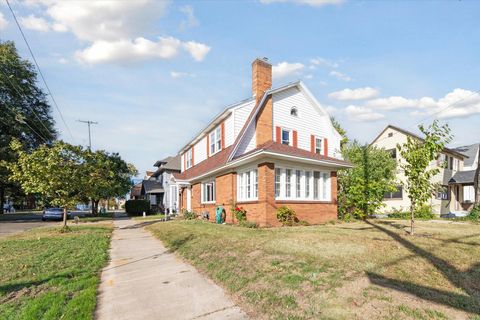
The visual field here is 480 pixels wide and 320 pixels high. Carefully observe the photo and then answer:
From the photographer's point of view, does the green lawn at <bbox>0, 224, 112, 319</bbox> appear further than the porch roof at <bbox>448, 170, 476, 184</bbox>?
No

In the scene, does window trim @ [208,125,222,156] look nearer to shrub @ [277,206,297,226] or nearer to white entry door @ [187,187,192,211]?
white entry door @ [187,187,192,211]

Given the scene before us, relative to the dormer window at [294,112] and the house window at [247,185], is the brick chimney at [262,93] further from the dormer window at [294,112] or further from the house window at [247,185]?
the house window at [247,185]

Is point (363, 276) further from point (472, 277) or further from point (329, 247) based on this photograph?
point (329, 247)

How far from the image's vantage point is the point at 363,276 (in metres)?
5.76

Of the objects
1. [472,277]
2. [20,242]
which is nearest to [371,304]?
[472,277]

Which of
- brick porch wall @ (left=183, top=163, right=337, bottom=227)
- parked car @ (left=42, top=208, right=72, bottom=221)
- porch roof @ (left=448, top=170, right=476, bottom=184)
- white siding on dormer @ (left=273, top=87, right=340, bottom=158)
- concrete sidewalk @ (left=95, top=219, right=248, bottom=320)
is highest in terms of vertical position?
white siding on dormer @ (left=273, top=87, right=340, bottom=158)

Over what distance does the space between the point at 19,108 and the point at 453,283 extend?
124 ft

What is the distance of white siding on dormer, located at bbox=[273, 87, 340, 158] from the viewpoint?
742 inches

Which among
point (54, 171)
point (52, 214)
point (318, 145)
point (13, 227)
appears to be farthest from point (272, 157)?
Answer: point (52, 214)

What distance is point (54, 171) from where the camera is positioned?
1503 cm

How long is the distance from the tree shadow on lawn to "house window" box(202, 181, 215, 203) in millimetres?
15314

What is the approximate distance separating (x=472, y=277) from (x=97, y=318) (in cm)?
658

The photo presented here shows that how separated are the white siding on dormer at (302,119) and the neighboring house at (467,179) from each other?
54.7 feet

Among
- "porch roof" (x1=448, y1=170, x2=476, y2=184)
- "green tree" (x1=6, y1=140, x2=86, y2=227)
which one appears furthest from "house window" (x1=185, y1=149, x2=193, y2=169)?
"porch roof" (x1=448, y1=170, x2=476, y2=184)
